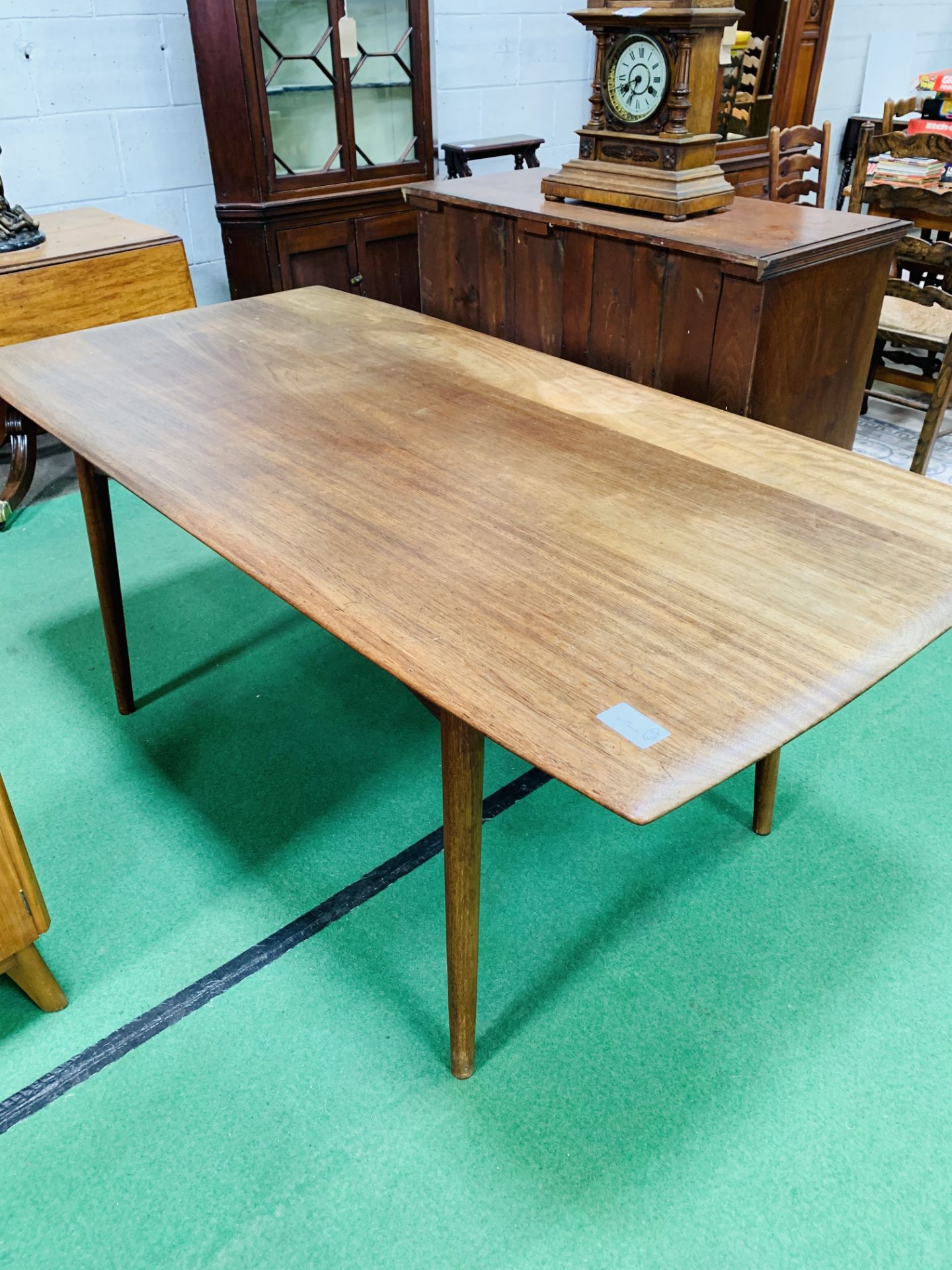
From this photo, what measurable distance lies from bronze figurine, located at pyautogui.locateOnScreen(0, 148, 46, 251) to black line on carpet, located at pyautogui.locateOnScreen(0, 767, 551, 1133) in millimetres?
2074

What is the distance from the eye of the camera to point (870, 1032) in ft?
4.46

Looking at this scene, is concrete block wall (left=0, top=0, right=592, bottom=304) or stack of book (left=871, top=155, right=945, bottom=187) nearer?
concrete block wall (left=0, top=0, right=592, bottom=304)

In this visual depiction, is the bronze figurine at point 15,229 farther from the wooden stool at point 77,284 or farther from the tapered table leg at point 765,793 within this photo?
the tapered table leg at point 765,793

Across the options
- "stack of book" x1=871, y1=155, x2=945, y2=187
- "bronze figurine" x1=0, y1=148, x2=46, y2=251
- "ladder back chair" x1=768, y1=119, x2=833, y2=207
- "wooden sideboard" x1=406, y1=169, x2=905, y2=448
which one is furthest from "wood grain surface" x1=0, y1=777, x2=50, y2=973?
"stack of book" x1=871, y1=155, x2=945, y2=187

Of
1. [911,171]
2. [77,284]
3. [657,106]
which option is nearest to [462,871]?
[657,106]

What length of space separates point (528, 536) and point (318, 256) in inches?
95.0

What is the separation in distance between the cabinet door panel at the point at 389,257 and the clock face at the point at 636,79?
1399 mm

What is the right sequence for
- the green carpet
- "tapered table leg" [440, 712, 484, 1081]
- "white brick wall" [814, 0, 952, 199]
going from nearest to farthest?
"tapered table leg" [440, 712, 484, 1081], the green carpet, "white brick wall" [814, 0, 952, 199]

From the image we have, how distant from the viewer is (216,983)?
4.71ft

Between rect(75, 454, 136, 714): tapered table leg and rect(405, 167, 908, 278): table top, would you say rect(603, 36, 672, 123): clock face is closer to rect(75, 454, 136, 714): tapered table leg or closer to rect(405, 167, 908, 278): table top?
rect(405, 167, 908, 278): table top

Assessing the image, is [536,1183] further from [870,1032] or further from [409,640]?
[409,640]

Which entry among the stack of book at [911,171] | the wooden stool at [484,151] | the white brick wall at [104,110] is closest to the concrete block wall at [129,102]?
the white brick wall at [104,110]

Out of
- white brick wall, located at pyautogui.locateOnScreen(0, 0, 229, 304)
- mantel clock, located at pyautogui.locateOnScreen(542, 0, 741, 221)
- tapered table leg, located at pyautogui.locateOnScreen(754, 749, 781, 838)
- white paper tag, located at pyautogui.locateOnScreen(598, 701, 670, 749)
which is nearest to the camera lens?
white paper tag, located at pyautogui.locateOnScreen(598, 701, 670, 749)

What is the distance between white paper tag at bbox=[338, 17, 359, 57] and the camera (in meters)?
2.88
